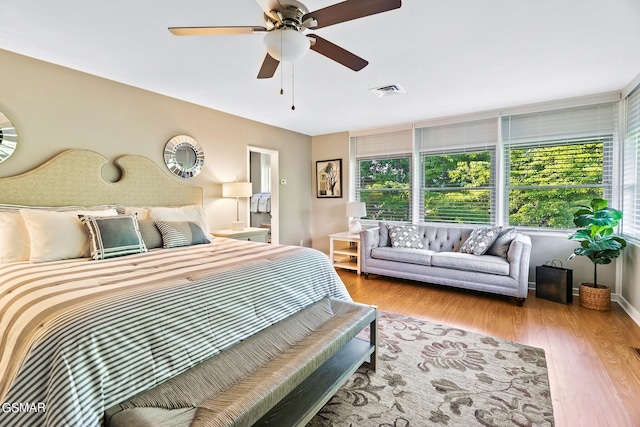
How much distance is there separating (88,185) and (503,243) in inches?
186

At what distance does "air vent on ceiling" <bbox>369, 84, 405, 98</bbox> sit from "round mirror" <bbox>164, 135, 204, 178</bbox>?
2.38 m

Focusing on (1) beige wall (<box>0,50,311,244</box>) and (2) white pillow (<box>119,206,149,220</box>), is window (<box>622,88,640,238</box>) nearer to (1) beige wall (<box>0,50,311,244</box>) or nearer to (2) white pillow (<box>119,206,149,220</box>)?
(1) beige wall (<box>0,50,311,244</box>)

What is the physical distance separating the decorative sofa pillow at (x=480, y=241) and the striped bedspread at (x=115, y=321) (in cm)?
264

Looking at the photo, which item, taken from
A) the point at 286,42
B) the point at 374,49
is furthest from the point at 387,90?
the point at 286,42

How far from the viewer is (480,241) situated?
389 centimetres

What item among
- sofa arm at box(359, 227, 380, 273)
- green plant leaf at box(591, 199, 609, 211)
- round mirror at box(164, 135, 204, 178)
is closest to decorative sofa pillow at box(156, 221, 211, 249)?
round mirror at box(164, 135, 204, 178)

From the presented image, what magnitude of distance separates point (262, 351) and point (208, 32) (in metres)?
1.89

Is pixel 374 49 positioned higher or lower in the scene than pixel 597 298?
higher

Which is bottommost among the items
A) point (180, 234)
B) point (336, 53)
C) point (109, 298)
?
point (109, 298)

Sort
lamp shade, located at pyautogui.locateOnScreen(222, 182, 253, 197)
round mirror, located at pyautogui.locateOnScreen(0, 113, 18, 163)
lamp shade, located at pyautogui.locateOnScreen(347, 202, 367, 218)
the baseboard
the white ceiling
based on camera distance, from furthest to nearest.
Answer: lamp shade, located at pyautogui.locateOnScreen(347, 202, 367, 218), lamp shade, located at pyautogui.locateOnScreen(222, 182, 253, 197), the baseboard, round mirror, located at pyautogui.locateOnScreen(0, 113, 18, 163), the white ceiling

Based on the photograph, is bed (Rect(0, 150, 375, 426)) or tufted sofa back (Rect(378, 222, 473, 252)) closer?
bed (Rect(0, 150, 375, 426))

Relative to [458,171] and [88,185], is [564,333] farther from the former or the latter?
[88,185]

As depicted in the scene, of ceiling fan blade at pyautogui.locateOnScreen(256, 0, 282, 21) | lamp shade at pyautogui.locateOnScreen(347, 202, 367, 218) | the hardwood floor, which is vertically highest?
ceiling fan blade at pyautogui.locateOnScreen(256, 0, 282, 21)

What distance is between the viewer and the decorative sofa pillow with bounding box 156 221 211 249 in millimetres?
2816
